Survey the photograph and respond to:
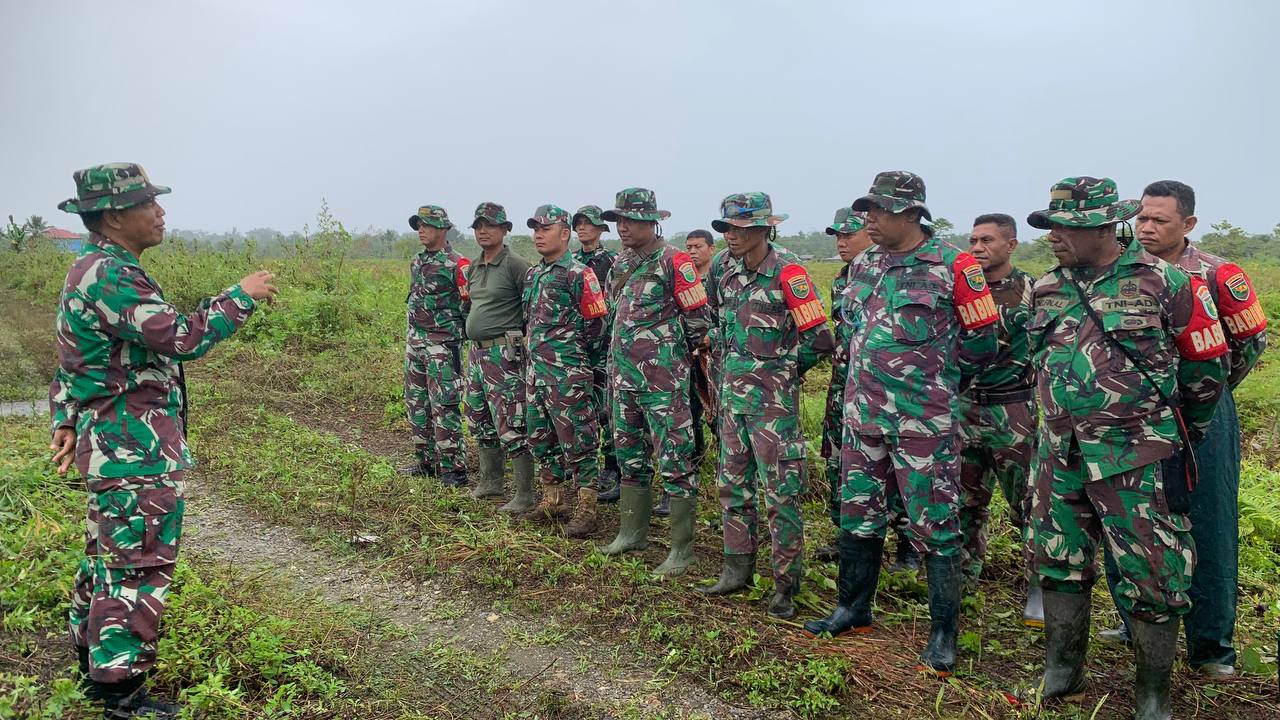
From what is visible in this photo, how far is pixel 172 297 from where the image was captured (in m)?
14.9

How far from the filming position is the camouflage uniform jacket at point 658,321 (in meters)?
4.89

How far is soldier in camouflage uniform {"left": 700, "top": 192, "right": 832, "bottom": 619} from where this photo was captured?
4172 mm

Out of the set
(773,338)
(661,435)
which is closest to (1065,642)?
(773,338)

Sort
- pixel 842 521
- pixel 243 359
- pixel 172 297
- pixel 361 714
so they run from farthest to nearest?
Result: pixel 172 297 → pixel 243 359 → pixel 842 521 → pixel 361 714

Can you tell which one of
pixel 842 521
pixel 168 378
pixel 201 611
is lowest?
pixel 201 611

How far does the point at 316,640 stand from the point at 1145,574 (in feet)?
11.8

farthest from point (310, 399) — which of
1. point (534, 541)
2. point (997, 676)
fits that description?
point (997, 676)

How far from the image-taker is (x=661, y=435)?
16.1 feet

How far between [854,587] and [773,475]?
0.67 meters

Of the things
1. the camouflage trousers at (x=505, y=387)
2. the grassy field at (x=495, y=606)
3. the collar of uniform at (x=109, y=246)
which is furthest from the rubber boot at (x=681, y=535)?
the collar of uniform at (x=109, y=246)

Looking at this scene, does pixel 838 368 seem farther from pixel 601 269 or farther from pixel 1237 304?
pixel 601 269

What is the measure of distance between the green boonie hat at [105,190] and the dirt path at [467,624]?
2323 mm

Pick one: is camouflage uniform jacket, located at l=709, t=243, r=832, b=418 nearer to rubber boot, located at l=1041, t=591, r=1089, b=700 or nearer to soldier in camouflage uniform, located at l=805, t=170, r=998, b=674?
soldier in camouflage uniform, located at l=805, t=170, r=998, b=674

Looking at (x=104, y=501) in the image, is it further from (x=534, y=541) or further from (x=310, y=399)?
(x=310, y=399)
